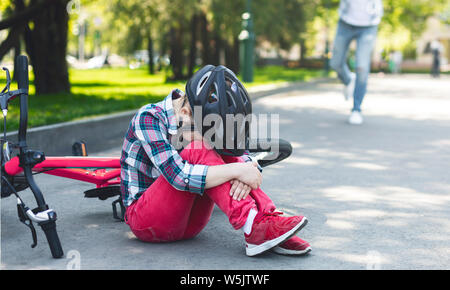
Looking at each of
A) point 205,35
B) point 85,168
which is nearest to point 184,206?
point 85,168

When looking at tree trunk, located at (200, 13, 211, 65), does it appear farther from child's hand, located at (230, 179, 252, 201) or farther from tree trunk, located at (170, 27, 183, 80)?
child's hand, located at (230, 179, 252, 201)

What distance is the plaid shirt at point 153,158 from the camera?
323cm

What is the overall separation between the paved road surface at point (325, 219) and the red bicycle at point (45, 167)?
206 mm

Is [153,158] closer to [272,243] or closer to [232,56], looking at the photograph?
[272,243]

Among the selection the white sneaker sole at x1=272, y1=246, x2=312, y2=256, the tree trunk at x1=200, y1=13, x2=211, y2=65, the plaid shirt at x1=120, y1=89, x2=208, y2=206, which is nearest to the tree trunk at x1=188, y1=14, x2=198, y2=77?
the tree trunk at x1=200, y1=13, x2=211, y2=65

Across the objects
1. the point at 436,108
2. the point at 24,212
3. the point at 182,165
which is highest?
the point at 182,165

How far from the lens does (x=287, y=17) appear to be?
99.8ft

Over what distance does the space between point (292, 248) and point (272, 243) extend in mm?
212

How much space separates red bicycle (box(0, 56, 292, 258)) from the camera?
334 centimetres

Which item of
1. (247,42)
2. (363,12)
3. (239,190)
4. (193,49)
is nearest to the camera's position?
(239,190)

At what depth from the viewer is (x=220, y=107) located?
333 centimetres

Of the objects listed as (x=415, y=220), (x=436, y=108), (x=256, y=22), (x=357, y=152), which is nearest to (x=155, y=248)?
(x=415, y=220)
